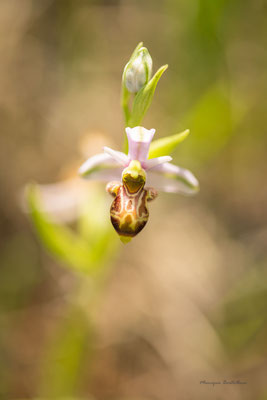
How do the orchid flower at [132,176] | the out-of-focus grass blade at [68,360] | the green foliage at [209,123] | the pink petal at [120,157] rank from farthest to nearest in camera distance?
the green foliage at [209,123] < the out-of-focus grass blade at [68,360] < the pink petal at [120,157] < the orchid flower at [132,176]

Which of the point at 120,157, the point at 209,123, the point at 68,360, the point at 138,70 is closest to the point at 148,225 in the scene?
the point at 209,123

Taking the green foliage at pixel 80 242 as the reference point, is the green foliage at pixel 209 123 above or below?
above

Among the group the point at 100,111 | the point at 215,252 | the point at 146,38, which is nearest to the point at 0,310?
the point at 215,252

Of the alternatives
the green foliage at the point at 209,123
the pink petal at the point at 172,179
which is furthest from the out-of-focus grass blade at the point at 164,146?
the green foliage at the point at 209,123

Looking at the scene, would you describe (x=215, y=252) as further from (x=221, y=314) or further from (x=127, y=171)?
(x=127, y=171)

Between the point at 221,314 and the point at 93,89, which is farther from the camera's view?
the point at 93,89

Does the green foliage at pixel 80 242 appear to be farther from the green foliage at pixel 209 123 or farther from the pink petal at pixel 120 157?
the green foliage at pixel 209 123

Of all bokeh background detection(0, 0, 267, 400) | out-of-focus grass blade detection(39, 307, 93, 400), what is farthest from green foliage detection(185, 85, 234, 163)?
out-of-focus grass blade detection(39, 307, 93, 400)

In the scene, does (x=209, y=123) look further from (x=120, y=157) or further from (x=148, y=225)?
(x=120, y=157)
